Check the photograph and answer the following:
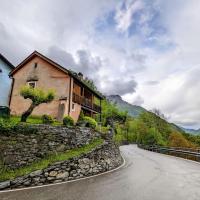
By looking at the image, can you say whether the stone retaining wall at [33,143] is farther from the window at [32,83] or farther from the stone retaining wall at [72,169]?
the window at [32,83]

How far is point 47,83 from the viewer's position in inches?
1072

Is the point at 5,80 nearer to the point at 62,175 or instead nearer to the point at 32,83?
the point at 32,83

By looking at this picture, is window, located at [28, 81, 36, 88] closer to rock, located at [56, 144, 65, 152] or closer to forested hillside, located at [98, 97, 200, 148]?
rock, located at [56, 144, 65, 152]

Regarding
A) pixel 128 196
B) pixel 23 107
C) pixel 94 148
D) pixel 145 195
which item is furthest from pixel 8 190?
pixel 23 107

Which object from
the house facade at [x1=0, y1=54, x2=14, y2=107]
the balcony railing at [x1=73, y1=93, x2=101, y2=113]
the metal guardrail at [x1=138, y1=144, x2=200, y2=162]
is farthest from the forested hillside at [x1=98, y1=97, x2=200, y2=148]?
the house facade at [x1=0, y1=54, x2=14, y2=107]

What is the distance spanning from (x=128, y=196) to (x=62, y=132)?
737cm

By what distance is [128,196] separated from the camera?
8.36 m

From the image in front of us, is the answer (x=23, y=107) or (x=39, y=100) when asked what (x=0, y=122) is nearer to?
(x=39, y=100)

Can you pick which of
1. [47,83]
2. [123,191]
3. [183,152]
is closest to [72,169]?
[123,191]

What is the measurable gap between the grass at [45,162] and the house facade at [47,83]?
10739 millimetres

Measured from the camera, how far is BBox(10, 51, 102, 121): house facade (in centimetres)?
2608

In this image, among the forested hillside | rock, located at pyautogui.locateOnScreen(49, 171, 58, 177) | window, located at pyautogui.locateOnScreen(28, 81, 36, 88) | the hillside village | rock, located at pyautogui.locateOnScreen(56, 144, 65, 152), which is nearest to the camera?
the hillside village

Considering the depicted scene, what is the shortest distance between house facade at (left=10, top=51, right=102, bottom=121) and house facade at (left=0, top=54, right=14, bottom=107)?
1.36 m

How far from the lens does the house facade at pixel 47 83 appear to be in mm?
26078
